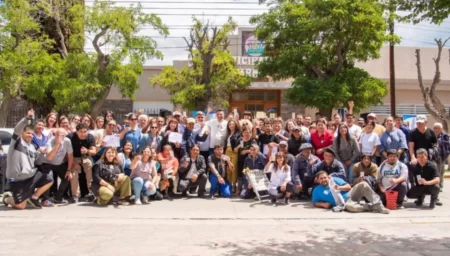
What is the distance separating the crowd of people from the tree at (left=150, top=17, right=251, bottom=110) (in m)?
12.5

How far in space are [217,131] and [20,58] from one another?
12297 millimetres

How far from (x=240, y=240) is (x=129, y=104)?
25.7 m

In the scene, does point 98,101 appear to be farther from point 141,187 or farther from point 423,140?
point 423,140

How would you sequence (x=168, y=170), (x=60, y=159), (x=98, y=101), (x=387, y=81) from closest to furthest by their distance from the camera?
(x=60, y=159)
(x=168, y=170)
(x=98, y=101)
(x=387, y=81)

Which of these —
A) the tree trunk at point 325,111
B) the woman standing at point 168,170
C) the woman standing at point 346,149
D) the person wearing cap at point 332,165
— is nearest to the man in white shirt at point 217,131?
the woman standing at point 168,170

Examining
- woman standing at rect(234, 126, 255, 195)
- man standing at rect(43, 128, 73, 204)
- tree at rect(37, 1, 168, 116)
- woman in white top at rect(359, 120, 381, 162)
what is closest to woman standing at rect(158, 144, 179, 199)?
woman standing at rect(234, 126, 255, 195)

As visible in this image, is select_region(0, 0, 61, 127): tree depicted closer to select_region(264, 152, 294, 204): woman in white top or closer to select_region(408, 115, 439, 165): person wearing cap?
select_region(264, 152, 294, 204): woman in white top

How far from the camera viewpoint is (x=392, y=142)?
995 centimetres

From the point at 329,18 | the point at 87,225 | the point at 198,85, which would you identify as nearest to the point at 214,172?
the point at 87,225

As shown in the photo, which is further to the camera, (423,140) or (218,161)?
(218,161)

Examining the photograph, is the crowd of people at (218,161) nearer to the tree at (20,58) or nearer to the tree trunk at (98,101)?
the tree at (20,58)

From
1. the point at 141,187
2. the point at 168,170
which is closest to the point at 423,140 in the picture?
the point at 168,170

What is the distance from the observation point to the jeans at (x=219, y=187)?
10211 mm

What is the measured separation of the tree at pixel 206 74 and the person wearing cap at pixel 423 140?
14.3m
